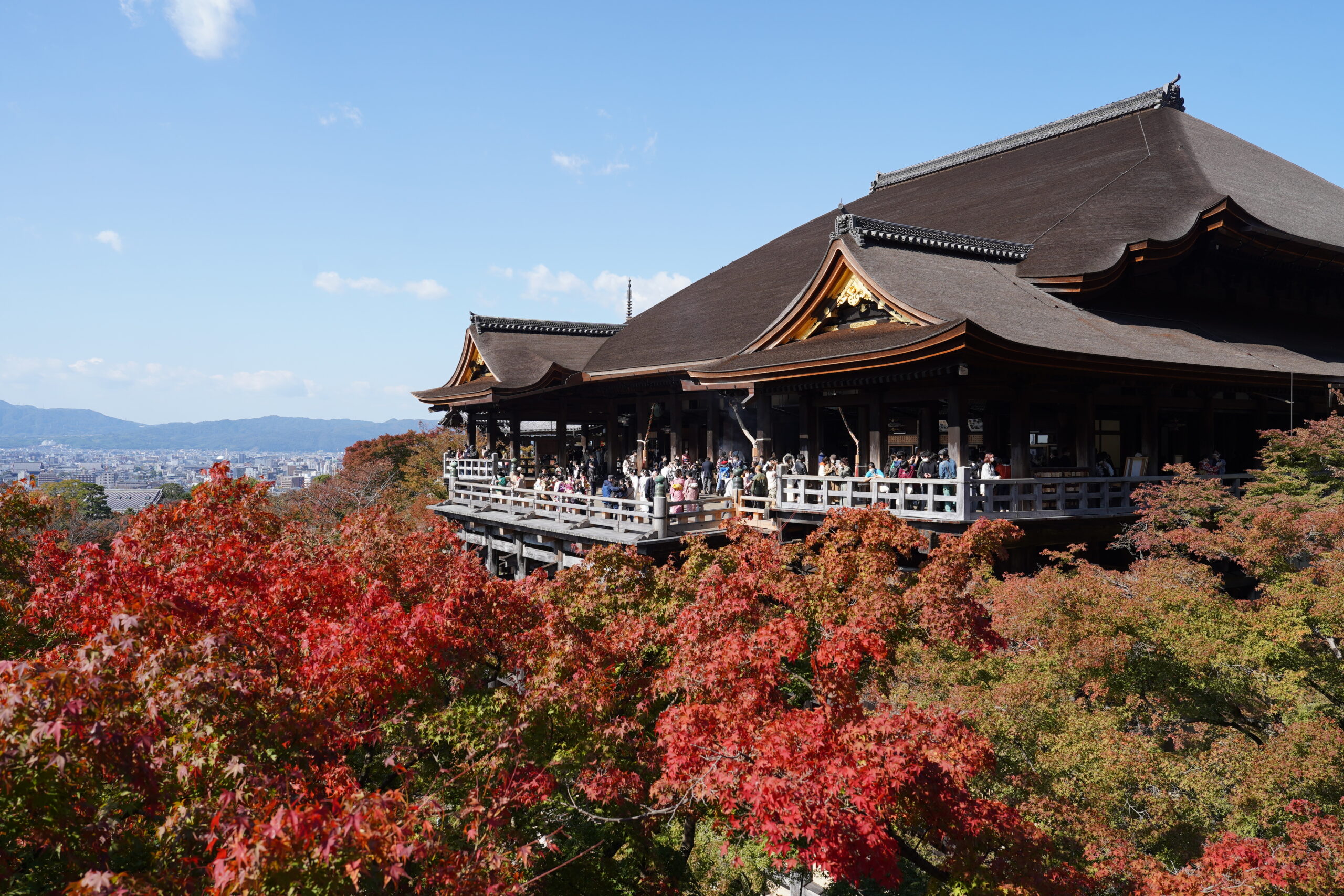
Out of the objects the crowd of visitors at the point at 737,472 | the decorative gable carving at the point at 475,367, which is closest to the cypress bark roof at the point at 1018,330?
the crowd of visitors at the point at 737,472

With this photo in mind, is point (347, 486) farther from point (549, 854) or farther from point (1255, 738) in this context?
point (1255, 738)

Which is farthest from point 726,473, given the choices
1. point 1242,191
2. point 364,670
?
point 1242,191

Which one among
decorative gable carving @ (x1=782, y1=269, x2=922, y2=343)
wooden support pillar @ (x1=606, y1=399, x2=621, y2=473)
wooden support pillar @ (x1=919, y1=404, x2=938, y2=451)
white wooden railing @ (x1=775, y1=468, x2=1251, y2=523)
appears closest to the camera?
white wooden railing @ (x1=775, y1=468, x2=1251, y2=523)

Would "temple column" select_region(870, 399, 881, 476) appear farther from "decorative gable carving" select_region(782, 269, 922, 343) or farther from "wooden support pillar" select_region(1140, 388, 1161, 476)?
"wooden support pillar" select_region(1140, 388, 1161, 476)

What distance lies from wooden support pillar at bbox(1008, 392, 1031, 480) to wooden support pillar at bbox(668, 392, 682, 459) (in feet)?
34.3

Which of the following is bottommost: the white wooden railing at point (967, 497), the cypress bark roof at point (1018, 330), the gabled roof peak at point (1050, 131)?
the white wooden railing at point (967, 497)

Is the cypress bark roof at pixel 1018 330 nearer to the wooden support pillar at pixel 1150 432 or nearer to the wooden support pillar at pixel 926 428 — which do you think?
the wooden support pillar at pixel 1150 432

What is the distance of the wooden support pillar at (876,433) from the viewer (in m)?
16.1

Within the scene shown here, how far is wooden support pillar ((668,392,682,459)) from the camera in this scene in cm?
2362

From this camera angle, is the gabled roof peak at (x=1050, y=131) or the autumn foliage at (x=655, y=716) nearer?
the autumn foliage at (x=655, y=716)

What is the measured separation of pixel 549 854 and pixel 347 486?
139 ft

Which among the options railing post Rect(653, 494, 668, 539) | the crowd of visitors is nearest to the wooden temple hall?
the crowd of visitors

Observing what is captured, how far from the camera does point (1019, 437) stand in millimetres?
14766

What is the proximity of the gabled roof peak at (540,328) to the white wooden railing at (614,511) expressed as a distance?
8030mm
